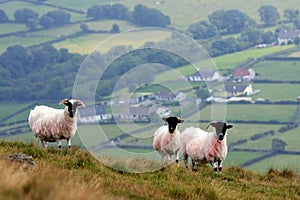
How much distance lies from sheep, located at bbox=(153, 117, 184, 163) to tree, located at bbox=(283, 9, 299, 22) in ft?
425

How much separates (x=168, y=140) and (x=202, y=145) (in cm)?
90

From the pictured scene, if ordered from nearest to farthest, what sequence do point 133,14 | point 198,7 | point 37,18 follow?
1. point 37,18
2. point 133,14
3. point 198,7

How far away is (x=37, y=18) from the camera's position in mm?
131875

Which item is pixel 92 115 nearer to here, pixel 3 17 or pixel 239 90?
pixel 239 90

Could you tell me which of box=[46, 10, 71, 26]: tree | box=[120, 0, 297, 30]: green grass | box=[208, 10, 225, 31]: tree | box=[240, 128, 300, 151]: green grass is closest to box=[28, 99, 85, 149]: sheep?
box=[240, 128, 300, 151]: green grass

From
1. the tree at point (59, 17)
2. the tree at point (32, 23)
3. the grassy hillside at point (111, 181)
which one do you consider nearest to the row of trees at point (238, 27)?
the tree at point (59, 17)

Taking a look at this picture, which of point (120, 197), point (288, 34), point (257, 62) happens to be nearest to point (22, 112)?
point (257, 62)

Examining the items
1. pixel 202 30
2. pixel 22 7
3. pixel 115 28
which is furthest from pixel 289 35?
pixel 22 7

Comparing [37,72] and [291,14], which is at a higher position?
[291,14]

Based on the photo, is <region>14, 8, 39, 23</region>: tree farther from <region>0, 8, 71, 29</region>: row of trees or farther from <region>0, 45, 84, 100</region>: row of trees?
<region>0, 45, 84, 100</region>: row of trees

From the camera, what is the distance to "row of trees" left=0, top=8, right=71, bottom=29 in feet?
409

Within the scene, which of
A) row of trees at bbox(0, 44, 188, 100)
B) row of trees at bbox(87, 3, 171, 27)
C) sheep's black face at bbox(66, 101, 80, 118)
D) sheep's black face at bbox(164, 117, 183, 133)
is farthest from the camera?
row of trees at bbox(87, 3, 171, 27)

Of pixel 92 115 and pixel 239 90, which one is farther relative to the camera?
pixel 239 90

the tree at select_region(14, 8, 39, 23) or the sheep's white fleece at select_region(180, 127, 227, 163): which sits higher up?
the tree at select_region(14, 8, 39, 23)
